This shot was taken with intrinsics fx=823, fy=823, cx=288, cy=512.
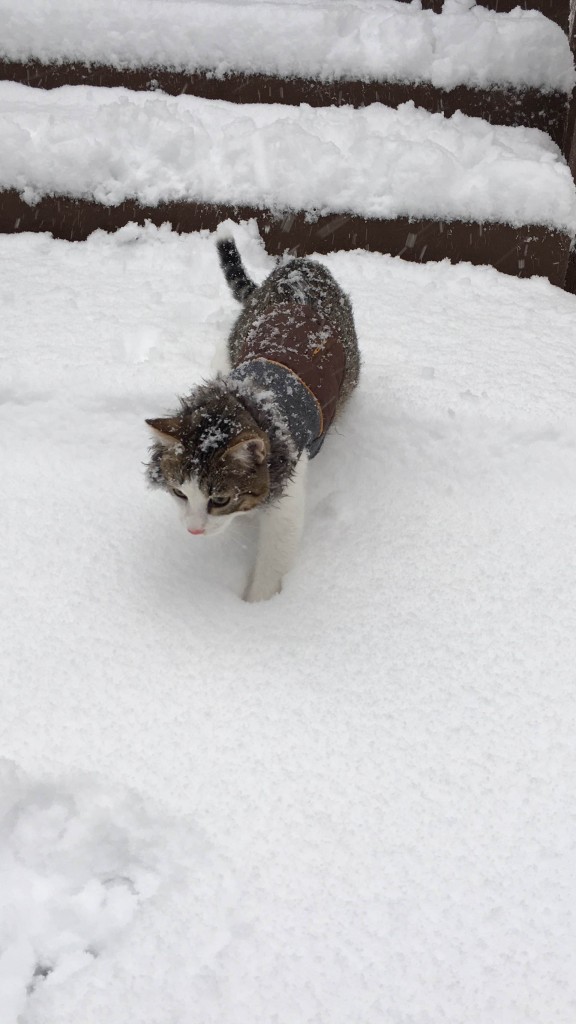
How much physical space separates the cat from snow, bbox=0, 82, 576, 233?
2.68 ft

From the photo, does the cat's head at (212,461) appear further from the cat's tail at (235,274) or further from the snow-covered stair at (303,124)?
the snow-covered stair at (303,124)

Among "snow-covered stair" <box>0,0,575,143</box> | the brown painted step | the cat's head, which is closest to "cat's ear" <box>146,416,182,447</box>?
the cat's head

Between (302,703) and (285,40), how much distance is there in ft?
9.51

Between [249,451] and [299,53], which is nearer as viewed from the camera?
[249,451]

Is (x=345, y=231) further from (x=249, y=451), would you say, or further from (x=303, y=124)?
(x=249, y=451)

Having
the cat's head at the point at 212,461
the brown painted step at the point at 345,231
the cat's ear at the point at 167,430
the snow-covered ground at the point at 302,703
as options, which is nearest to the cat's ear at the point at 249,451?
the cat's head at the point at 212,461

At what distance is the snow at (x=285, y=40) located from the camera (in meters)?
3.43

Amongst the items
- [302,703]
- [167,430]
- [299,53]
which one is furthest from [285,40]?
[302,703]

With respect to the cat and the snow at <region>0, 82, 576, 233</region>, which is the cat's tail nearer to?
the cat

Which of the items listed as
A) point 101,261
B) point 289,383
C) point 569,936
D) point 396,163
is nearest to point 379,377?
point 289,383

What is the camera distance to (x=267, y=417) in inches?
75.2

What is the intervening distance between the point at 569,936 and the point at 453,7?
11.9 feet

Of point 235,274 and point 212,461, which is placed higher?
point 235,274

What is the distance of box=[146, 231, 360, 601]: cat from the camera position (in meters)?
1.81
